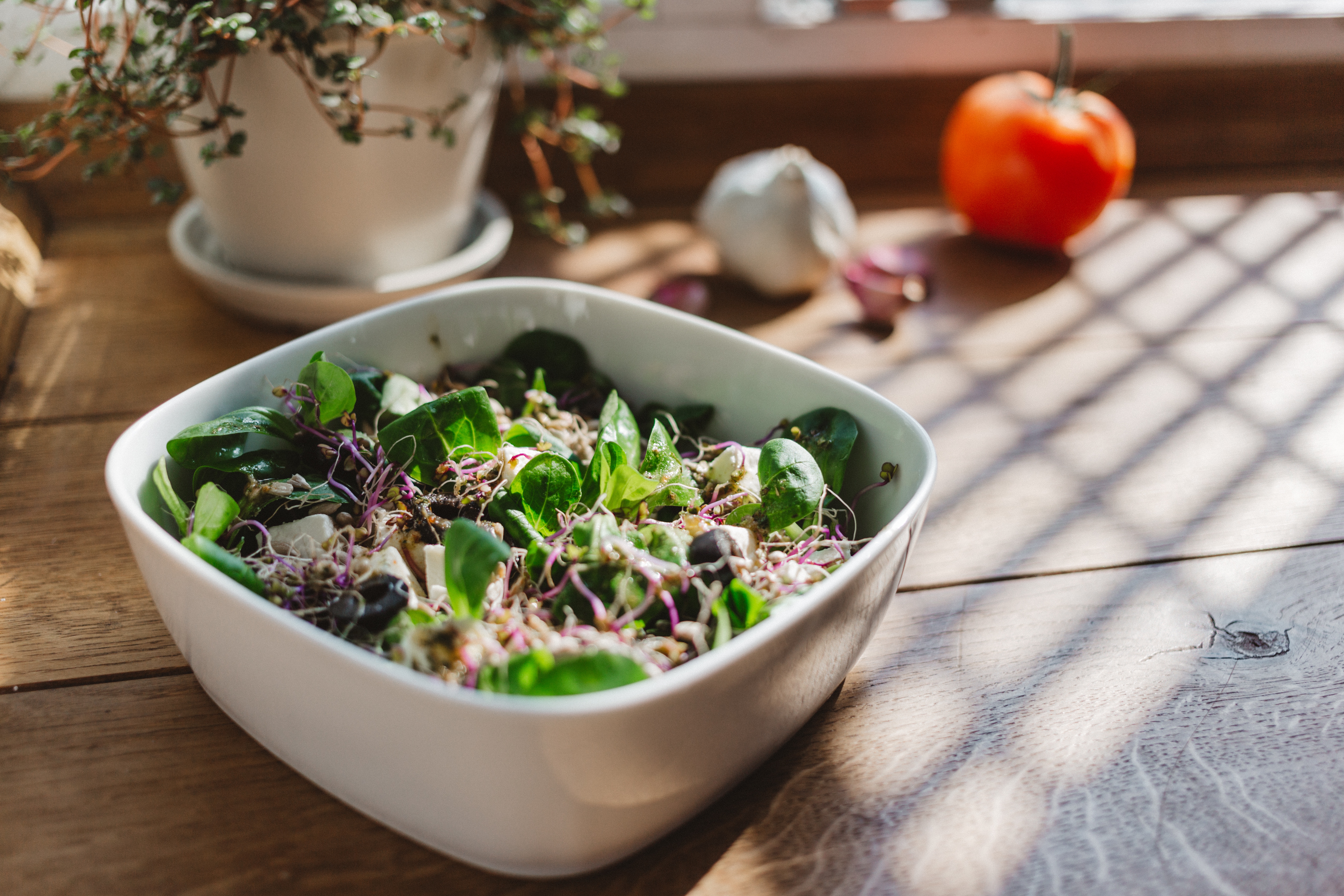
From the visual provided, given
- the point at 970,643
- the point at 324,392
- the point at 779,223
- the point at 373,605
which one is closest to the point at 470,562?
the point at 373,605

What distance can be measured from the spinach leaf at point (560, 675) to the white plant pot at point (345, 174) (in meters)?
0.39

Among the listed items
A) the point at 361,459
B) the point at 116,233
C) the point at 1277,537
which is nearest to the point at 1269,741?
the point at 1277,537

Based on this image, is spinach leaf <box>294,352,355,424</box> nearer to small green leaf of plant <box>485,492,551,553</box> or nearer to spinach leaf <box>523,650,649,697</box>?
small green leaf of plant <box>485,492,551,553</box>

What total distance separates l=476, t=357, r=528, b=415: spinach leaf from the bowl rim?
0.10 m

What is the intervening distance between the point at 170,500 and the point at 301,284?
300 mm

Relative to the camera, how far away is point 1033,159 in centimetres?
78

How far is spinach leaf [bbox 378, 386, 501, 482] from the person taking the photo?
44 centimetres

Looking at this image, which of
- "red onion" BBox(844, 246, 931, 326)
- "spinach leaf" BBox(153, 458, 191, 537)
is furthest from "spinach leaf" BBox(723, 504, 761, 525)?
"red onion" BBox(844, 246, 931, 326)

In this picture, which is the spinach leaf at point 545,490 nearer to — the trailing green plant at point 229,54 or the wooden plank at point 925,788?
the wooden plank at point 925,788

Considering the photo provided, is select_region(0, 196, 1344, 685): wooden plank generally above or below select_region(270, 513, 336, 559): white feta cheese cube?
below

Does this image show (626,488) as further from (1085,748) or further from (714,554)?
(1085,748)

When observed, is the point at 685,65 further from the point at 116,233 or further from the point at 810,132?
the point at 116,233

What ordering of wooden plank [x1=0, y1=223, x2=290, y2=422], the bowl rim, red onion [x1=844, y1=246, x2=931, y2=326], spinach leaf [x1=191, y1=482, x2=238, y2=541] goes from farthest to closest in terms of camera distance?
red onion [x1=844, y1=246, x2=931, y2=326] → wooden plank [x1=0, y1=223, x2=290, y2=422] → spinach leaf [x1=191, y1=482, x2=238, y2=541] → the bowl rim

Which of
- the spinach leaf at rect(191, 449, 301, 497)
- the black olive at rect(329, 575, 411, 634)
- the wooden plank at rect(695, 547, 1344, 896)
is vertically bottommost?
the wooden plank at rect(695, 547, 1344, 896)
